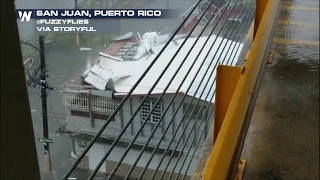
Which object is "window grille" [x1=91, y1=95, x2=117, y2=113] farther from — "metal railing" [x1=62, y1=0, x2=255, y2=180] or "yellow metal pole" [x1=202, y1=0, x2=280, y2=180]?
"yellow metal pole" [x1=202, y1=0, x2=280, y2=180]

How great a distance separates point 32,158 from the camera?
1.13 ft

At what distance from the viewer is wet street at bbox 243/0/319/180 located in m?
0.96

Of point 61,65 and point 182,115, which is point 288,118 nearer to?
point 182,115

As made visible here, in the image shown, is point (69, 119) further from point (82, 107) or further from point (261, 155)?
point (261, 155)

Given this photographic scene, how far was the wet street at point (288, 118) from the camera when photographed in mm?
959

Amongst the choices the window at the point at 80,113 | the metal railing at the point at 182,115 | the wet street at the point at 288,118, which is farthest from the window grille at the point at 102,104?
the wet street at the point at 288,118

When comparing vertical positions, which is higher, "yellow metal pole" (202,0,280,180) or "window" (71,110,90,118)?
"yellow metal pole" (202,0,280,180)

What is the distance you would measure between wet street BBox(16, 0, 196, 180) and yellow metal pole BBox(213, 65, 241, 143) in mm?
1726

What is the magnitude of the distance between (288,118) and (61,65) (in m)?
2.78

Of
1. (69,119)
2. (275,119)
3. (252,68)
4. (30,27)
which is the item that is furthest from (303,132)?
(30,27)

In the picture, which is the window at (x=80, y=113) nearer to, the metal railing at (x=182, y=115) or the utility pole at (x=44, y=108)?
the utility pole at (x=44, y=108)

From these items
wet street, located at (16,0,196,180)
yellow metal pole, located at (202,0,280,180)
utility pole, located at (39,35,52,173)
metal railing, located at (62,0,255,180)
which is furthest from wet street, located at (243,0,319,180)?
utility pole, located at (39,35,52,173)

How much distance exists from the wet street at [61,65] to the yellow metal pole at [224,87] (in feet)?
5.66

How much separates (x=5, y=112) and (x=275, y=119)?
3.05 feet
